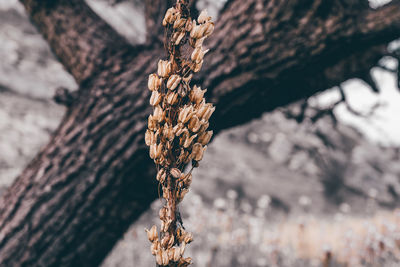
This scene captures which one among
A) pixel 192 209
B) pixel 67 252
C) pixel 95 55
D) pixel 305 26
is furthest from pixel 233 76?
pixel 192 209

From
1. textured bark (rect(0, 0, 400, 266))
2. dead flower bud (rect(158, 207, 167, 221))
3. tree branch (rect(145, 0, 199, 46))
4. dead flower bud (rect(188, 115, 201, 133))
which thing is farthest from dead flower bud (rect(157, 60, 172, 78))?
tree branch (rect(145, 0, 199, 46))

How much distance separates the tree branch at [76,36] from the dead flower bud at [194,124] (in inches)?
46.2

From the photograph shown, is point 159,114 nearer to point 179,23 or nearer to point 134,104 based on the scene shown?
point 179,23

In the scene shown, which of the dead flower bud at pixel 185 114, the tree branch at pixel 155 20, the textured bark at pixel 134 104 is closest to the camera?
the dead flower bud at pixel 185 114

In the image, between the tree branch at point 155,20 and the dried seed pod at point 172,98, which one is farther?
the tree branch at point 155,20

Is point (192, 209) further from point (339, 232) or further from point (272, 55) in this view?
point (272, 55)

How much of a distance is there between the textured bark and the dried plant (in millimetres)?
820

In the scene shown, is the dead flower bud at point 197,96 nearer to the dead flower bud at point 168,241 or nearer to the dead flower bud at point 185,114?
the dead flower bud at point 185,114

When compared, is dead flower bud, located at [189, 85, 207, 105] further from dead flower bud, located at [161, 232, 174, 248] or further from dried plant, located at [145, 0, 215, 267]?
dead flower bud, located at [161, 232, 174, 248]

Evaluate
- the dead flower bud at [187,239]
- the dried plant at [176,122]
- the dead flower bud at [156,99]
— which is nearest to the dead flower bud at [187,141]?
the dried plant at [176,122]

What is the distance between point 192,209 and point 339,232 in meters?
2.63

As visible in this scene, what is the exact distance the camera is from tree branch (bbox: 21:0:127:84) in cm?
161

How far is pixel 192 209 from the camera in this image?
4652 mm

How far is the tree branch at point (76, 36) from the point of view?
1.61m
